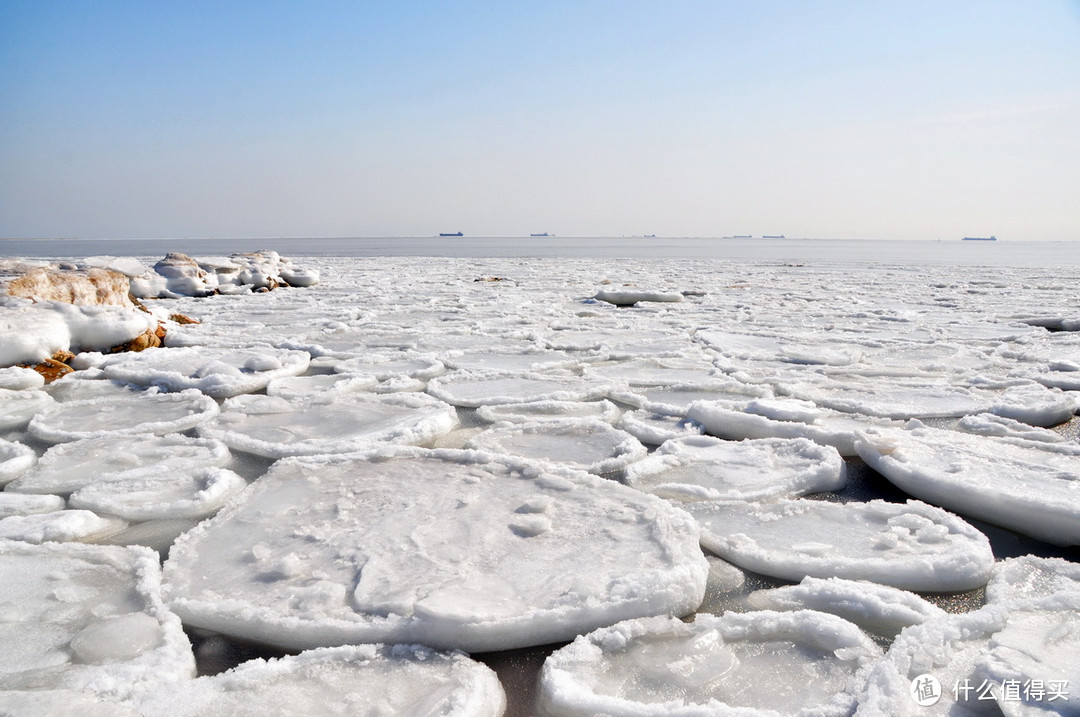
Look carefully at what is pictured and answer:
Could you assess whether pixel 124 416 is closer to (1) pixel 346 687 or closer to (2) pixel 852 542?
(1) pixel 346 687

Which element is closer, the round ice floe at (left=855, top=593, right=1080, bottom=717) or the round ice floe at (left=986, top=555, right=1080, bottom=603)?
the round ice floe at (left=855, top=593, right=1080, bottom=717)

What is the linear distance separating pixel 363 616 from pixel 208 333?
3554 millimetres

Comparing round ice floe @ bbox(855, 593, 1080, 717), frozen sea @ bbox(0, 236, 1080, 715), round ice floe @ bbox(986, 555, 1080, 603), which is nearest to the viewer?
round ice floe @ bbox(855, 593, 1080, 717)

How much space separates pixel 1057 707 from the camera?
79 cm

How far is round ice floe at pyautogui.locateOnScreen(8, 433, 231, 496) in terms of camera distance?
1.59m

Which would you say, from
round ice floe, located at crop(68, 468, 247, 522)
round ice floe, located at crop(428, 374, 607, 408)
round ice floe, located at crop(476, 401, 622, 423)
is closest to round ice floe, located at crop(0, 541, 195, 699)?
round ice floe, located at crop(68, 468, 247, 522)

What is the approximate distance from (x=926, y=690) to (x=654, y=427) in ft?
4.07

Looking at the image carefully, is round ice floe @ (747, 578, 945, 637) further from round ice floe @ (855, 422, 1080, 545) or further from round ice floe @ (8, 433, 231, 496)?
round ice floe @ (8, 433, 231, 496)

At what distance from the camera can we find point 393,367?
9.89 feet

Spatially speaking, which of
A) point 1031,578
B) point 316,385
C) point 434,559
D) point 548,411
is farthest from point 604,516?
point 316,385

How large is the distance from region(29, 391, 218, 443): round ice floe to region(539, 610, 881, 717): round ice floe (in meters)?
1.67

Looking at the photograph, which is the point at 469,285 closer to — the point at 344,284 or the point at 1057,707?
the point at 344,284

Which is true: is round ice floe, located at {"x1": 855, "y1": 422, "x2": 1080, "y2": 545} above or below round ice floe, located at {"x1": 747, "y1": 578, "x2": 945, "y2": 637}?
above

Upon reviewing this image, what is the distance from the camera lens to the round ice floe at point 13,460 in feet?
5.25
